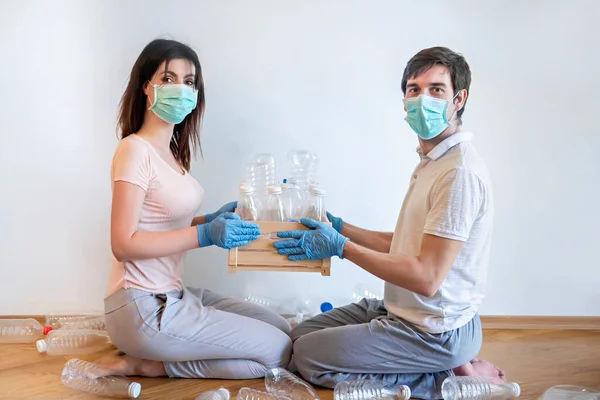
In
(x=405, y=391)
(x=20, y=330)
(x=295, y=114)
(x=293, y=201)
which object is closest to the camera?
(x=405, y=391)

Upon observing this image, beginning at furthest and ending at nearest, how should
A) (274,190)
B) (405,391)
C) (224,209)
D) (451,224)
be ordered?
(224,209) → (274,190) → (405,391) → (451,224)

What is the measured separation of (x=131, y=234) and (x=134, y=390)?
0.47 m

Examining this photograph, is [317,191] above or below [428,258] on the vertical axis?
above

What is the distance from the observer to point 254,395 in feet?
5.65

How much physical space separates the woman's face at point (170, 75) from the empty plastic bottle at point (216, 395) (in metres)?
0.94

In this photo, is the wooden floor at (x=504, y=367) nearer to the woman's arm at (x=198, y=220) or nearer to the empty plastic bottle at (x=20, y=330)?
the empty plastic bottle at (x=20, y=330)

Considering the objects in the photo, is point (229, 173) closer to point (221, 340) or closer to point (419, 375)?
point (221, 340)

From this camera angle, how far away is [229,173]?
241 cm

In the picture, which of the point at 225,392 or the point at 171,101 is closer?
the point at 225,392

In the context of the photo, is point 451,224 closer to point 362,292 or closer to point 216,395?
point 216,395

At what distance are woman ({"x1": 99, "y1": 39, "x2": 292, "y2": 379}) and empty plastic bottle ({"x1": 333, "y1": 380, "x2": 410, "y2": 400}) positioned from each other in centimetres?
26

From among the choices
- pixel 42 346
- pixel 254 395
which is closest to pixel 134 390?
pixel 254 395

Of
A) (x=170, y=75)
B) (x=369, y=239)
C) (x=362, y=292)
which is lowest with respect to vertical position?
(x=362, y=292)

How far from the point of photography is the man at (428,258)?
1.62 metres
